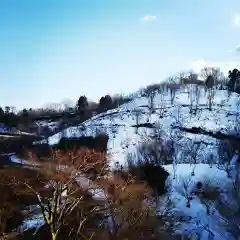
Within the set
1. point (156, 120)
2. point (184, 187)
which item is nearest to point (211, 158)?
point (184, 187)

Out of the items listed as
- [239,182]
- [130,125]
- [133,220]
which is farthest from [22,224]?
[130,125]

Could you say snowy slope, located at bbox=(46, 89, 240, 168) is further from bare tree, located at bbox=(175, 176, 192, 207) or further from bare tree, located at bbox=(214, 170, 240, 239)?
bare tree, located at bbox=(214, 170, 240, 239)

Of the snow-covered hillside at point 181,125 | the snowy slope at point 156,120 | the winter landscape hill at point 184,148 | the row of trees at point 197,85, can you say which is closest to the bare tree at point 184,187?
the winter landscape hill at point 184,148

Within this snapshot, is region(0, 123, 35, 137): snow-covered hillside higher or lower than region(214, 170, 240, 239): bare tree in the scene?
higher

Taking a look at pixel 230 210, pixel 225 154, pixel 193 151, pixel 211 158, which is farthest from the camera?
pixel 193 151

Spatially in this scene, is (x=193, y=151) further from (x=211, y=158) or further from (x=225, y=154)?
(x=225, y=154)

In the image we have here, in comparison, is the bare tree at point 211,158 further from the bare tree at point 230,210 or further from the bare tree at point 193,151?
the bare tree at point 230,210

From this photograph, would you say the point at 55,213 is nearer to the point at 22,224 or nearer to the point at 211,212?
the point at 22,224

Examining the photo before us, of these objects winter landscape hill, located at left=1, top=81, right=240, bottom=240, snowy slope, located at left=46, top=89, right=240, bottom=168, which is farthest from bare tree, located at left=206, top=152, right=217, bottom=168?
snowy slope, located at left=46, top=89, right=240, bottom=168
